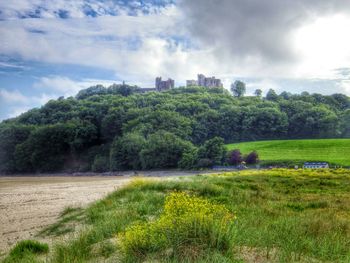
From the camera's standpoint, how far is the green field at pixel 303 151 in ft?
218

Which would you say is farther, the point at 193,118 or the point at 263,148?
the point at 193,118

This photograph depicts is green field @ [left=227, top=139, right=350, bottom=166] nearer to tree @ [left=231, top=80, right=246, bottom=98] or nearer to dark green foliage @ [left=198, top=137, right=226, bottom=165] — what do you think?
dark green foliage @ [left=198, top=137, right=226, bottom=165]

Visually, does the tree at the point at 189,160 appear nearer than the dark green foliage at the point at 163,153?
Yes

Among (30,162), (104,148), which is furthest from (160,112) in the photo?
(30,162)

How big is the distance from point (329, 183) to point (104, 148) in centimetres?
7482

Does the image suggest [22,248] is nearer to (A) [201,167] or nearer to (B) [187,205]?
(B) [187,205]

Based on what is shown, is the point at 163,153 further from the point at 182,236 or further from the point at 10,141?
the point at 182,236

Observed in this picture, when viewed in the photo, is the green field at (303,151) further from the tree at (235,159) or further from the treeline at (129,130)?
the treeline at (129,130)

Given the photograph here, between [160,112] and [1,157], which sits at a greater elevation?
[160,112]

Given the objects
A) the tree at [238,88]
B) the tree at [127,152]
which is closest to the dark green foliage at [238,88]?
the tree at [238,88]

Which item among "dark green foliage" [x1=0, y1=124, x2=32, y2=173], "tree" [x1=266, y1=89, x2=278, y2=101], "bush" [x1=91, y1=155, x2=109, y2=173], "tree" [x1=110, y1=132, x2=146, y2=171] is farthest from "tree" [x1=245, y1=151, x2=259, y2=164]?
"tree" [x1=266, y1=89, x2=278, y2=101]

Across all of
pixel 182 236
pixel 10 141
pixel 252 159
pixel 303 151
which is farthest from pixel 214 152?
pixel 182 236

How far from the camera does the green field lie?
6650cm

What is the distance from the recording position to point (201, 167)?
67.9m
